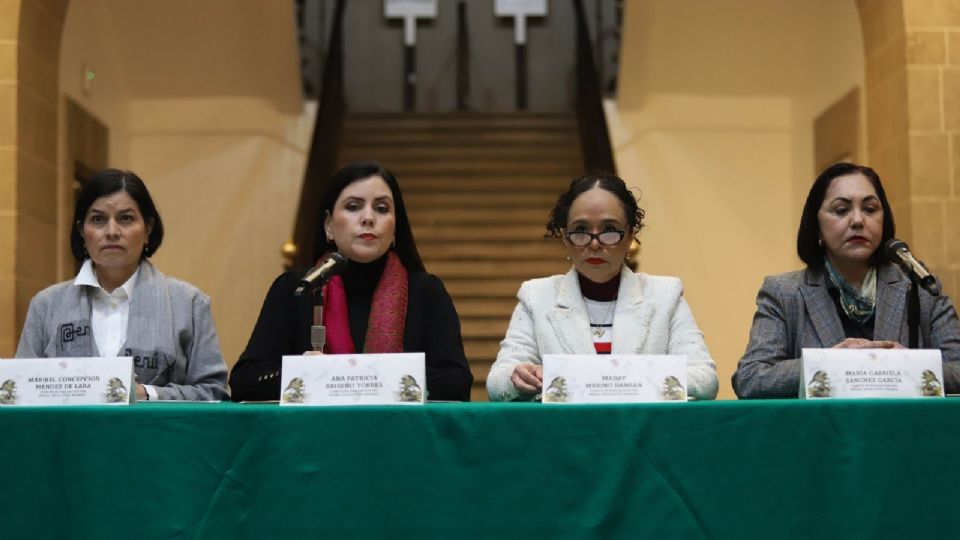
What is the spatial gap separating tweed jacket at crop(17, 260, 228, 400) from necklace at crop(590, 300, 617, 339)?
1.13 metres

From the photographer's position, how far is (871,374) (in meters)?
2.51

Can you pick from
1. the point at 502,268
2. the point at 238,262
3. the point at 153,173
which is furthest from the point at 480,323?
the point at 153,173

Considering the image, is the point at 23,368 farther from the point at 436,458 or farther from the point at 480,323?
the point at 480,323

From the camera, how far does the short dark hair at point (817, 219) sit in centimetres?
326

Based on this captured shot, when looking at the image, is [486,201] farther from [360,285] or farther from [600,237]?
[600,237]

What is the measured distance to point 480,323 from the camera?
8.00 meters

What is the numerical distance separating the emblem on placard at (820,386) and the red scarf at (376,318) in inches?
50.0

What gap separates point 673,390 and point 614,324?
0.78 m

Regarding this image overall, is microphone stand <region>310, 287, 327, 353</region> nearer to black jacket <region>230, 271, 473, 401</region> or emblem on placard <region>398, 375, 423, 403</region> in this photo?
emblem on placard <region>398, 375, 423, 403</region>

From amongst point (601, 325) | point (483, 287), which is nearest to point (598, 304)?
point (601, 325)

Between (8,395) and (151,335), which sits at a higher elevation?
(151,335)

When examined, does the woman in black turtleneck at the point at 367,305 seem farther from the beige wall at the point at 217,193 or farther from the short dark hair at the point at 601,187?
the beige wall at the point at 217,193

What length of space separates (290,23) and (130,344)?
6.38m

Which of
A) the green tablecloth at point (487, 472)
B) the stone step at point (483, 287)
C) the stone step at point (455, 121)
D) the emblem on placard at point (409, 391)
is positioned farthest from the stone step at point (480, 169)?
the green tablecloth at point (487, 472)
